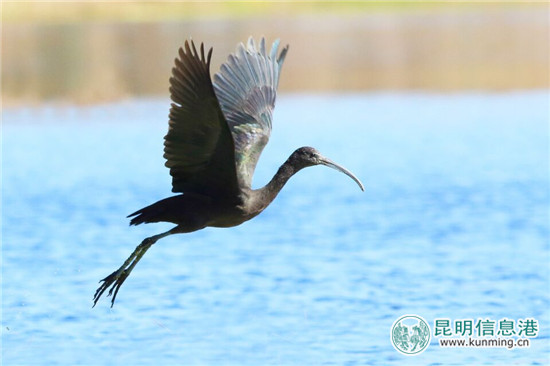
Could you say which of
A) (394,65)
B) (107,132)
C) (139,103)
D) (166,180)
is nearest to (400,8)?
(394,65)

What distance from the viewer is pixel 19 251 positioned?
11.8 meters

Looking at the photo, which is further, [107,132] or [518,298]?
[107,132]

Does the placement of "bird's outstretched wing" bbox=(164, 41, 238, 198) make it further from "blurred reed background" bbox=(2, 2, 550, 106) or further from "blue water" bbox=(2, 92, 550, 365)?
"blurred reed background" bbox=(2, 2, 550, 106)

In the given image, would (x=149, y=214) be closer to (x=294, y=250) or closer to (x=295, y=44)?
(x=294, y=250)

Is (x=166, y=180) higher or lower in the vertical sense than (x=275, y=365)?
higher

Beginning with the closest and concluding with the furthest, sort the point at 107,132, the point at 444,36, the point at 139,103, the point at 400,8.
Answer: the point at 107,132 < the point at 139,103 < the point at 444,36 < the point at 400,8

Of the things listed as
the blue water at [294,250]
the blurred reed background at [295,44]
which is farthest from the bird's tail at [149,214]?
the blurred reed background at [295,44]

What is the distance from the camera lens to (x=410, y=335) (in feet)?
27.4

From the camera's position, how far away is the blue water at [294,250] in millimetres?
8414

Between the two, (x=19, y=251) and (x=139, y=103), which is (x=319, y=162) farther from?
(x=139, y=103)

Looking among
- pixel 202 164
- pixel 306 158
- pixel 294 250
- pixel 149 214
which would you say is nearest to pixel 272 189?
pixel 306 158

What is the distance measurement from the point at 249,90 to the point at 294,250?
3684mm

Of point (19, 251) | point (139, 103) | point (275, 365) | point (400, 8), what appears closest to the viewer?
point (275, 365)

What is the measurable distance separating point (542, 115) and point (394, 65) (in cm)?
784
